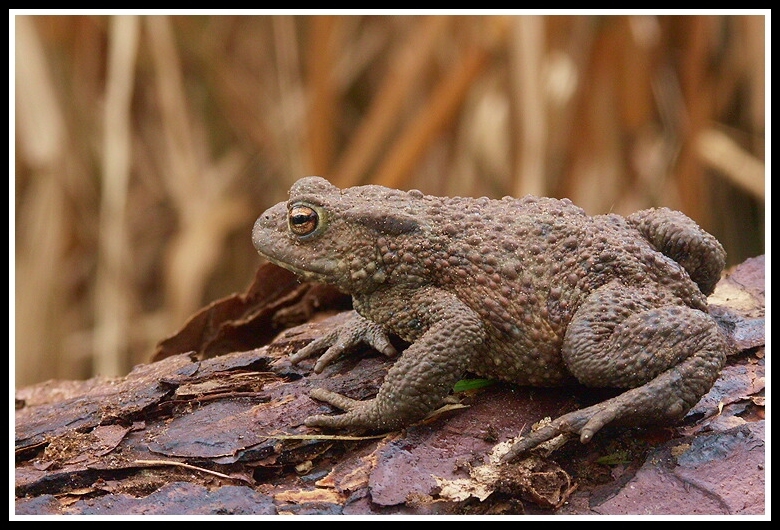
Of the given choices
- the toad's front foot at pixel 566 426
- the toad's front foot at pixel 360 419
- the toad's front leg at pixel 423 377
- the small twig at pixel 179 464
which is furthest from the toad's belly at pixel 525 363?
the small twig at pixel 179 464

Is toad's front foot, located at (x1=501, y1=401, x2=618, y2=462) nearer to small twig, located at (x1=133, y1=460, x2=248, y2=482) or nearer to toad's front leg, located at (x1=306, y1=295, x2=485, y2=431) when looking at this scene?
toad's front leg, located at (x1=306, y1=295, x2=485, y2=431)

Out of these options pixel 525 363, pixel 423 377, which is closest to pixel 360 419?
pixel 423 377

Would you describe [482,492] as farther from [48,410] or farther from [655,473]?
[48,410]

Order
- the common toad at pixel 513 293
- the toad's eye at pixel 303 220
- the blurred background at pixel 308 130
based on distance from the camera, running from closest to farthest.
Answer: the common toad at pixel 513 293 → the toad's eye at pixel 303 220 → the blurred background at pixel 308 130

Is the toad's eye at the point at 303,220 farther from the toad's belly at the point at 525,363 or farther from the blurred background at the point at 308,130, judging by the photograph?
the blurred background at the point at 308,130

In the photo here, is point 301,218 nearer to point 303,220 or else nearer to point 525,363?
point 303,220

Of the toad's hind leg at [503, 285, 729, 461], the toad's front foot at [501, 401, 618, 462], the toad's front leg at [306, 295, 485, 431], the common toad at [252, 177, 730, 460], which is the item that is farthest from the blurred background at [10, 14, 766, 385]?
the toad's front foot at [501, 401, 618, 462]

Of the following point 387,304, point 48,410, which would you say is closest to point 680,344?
point 387,304
